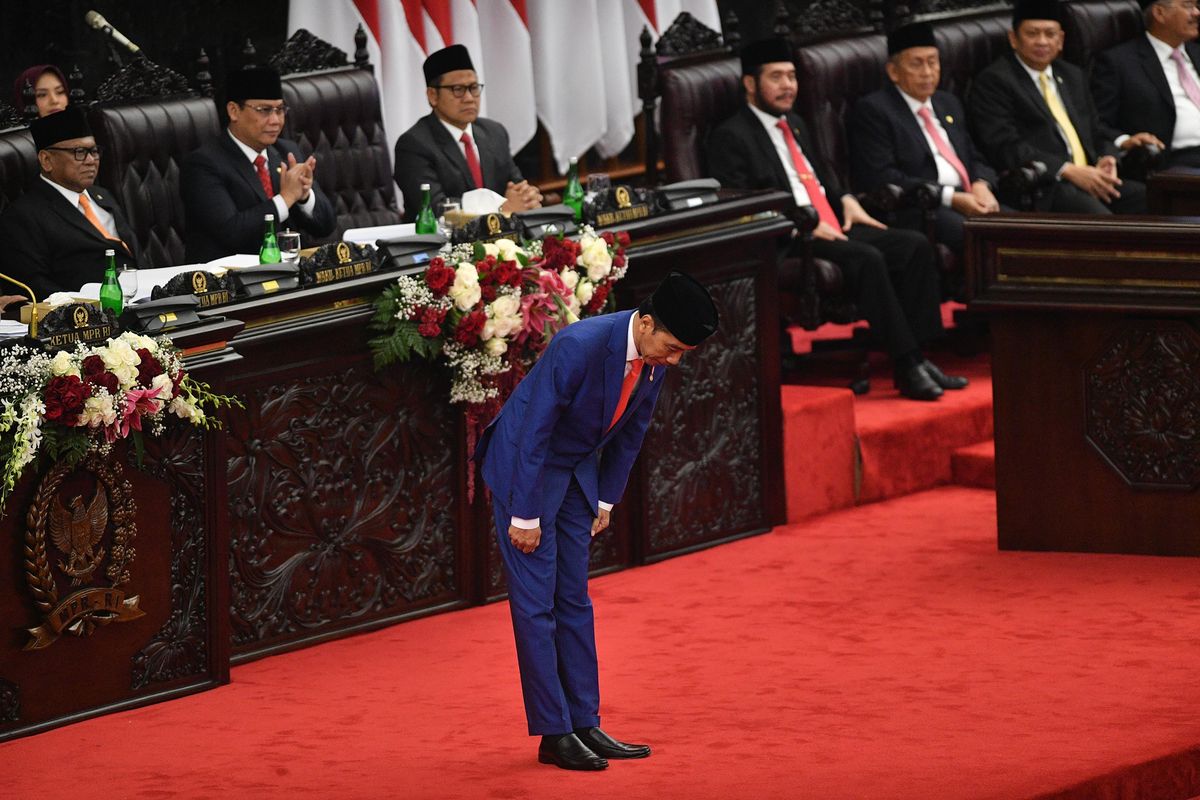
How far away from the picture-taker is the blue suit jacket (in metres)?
4.18

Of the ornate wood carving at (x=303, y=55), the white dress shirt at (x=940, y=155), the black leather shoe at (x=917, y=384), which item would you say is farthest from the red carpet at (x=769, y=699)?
the ornate wood carving at (x=303, y=55)

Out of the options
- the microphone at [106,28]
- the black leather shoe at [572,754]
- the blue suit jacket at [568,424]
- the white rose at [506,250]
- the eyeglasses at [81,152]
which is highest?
the microphone at [106,28]

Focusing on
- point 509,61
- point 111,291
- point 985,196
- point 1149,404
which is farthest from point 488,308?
point 509,61

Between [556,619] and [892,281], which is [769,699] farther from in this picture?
[892,281]

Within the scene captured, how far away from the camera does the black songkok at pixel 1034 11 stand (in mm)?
8117

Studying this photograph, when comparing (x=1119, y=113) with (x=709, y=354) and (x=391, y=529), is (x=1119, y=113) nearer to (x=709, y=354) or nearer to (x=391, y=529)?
(x=709, y=354)

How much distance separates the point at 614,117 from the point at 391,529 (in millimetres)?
3633

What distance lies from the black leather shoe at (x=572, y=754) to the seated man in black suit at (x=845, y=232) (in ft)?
10.2

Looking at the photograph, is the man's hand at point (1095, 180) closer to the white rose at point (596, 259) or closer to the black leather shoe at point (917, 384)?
the black leather shoe at point (917, 384)

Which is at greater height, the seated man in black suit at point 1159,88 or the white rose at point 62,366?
the seated man in black suit at point 1159,88

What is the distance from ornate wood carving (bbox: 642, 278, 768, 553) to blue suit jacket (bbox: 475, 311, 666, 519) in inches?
65.9

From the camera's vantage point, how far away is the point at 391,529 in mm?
5453

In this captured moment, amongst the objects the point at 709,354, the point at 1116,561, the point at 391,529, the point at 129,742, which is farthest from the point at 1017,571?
the point at 129,742

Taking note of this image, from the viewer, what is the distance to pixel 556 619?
4324mm
